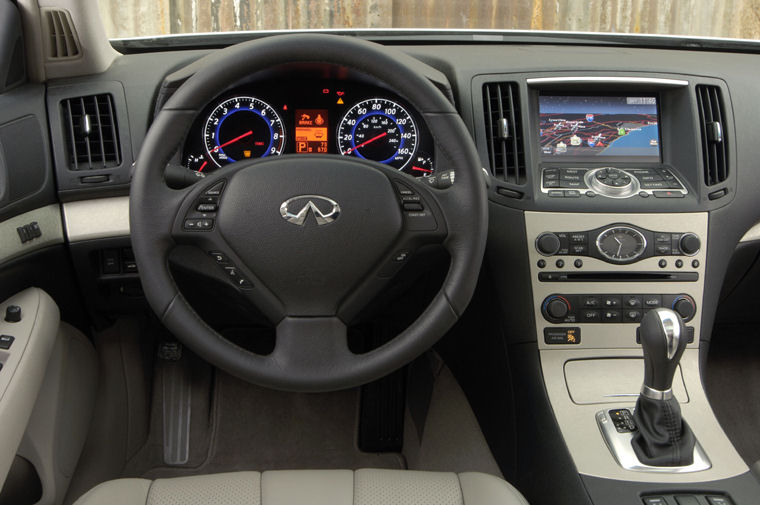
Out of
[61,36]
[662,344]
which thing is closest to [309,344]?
[662,344]

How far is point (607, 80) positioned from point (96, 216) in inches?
43.3

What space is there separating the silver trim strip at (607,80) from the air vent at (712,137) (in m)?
0.06

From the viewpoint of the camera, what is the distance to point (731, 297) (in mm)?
1911

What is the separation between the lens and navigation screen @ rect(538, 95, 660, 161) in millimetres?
1658

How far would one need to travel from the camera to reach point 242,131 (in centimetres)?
151

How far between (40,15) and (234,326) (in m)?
0.87

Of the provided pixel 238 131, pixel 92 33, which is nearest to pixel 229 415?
pixel 238 131

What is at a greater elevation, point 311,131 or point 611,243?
point 311,131

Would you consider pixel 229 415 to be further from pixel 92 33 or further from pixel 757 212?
pixel 757 212

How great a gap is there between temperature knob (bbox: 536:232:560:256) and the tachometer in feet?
1.83

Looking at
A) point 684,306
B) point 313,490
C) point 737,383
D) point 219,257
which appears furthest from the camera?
point 737,383

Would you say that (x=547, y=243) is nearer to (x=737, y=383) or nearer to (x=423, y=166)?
(x=423, y=166)

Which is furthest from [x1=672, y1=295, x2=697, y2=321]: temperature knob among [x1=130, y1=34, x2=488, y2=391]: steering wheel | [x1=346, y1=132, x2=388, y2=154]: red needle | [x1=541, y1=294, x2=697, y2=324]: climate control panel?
[x1=346, y1=132, x2=388, y2=154]: red needle

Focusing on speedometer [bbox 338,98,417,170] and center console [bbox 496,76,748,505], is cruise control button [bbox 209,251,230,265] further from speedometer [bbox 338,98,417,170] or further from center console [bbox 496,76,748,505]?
center console [bbox 496,76,748,505]
